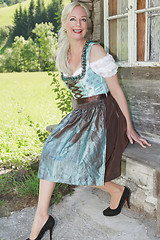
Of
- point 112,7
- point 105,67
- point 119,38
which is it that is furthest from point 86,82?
point 112,7

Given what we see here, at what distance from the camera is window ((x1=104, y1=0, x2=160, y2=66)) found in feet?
9.17

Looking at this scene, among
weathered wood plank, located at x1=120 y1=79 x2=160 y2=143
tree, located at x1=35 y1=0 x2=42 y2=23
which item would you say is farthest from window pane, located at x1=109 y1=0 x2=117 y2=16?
tree, located at x1=35 y1=0 x2=42 y2=23

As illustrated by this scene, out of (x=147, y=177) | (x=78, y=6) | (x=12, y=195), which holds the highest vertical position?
(x=78, y=6)

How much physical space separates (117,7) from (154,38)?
0.61 metres

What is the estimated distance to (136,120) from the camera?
10.1 feet

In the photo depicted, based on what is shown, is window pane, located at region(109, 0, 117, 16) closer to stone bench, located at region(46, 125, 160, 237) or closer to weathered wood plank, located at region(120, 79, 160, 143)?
weathered wood plank, located at region(120, 79, 160, 143)

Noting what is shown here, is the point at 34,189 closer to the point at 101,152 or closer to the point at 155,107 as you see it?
the point at 101,152

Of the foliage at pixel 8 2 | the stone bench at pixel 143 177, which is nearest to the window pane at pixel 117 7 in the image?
the stone bench at pixel 143 177

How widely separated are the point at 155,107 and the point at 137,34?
A: 757 millimetres

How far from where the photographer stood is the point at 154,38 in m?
2.82

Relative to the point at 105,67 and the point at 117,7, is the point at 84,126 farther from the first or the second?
the point at 117,7

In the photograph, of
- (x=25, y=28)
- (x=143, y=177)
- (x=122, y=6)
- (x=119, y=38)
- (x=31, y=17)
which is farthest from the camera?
(x=31, y=17)

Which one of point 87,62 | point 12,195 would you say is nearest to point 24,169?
point 12,195

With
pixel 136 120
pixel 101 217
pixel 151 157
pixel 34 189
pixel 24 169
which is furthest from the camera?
pixel 24 169
